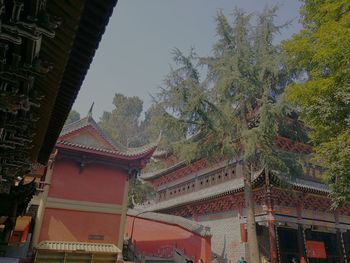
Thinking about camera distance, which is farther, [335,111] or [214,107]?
[214,107]

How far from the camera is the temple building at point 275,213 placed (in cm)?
1395

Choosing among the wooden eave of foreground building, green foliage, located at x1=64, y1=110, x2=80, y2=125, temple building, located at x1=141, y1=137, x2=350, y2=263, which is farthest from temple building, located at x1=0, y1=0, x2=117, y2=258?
green foliage, located at x1=64, y1=110, x2=80, y2=125

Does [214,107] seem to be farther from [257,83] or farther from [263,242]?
[263,242]

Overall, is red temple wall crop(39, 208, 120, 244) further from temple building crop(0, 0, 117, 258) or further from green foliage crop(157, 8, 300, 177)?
temple building crop(0, 0, 117, 258)

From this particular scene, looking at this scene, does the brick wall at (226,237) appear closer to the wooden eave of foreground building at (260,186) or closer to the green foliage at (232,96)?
the wooden eave of foreground building at (260,186)

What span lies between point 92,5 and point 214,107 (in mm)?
9926

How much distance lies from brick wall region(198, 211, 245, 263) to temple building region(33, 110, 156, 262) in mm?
5909

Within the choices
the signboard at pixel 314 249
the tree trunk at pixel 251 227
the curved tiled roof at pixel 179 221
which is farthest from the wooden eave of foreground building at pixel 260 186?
the signboard at pixel 314 249

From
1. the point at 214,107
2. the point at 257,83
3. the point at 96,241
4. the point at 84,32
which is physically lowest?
the point at 96,241

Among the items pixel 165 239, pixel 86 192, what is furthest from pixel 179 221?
pixel 86 192

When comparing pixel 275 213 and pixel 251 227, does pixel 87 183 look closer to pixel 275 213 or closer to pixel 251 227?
pixel 251 227

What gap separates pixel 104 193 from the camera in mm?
12672

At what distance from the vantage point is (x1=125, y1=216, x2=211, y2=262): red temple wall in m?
13.4

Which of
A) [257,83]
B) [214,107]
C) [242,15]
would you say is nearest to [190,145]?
[214,107]
